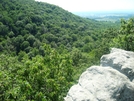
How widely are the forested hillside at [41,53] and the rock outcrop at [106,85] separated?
11.6 ft

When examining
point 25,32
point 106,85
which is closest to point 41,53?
point 25,32

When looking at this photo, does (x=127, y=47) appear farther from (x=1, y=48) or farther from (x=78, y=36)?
(x=78, y=36)

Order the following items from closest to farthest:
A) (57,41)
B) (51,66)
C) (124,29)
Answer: (51,66), (124,29), (57,41)

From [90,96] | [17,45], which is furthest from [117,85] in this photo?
[17,45]

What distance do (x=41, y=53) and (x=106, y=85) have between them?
3088 inches

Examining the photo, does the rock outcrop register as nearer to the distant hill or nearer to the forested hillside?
the forested hillside

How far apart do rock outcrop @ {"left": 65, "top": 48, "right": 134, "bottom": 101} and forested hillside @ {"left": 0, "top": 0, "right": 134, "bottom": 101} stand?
139 inches

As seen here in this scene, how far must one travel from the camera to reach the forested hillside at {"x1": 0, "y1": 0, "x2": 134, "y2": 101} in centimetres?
1894

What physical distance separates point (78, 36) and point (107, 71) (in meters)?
116

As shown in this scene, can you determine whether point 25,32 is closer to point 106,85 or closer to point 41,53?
point 41,53

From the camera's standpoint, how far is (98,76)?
662 inches

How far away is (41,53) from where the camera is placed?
9288cm

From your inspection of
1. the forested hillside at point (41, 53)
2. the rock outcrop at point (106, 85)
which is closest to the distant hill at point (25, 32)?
the forested hillside at point (41, 53)

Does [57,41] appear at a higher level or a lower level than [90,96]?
lower
